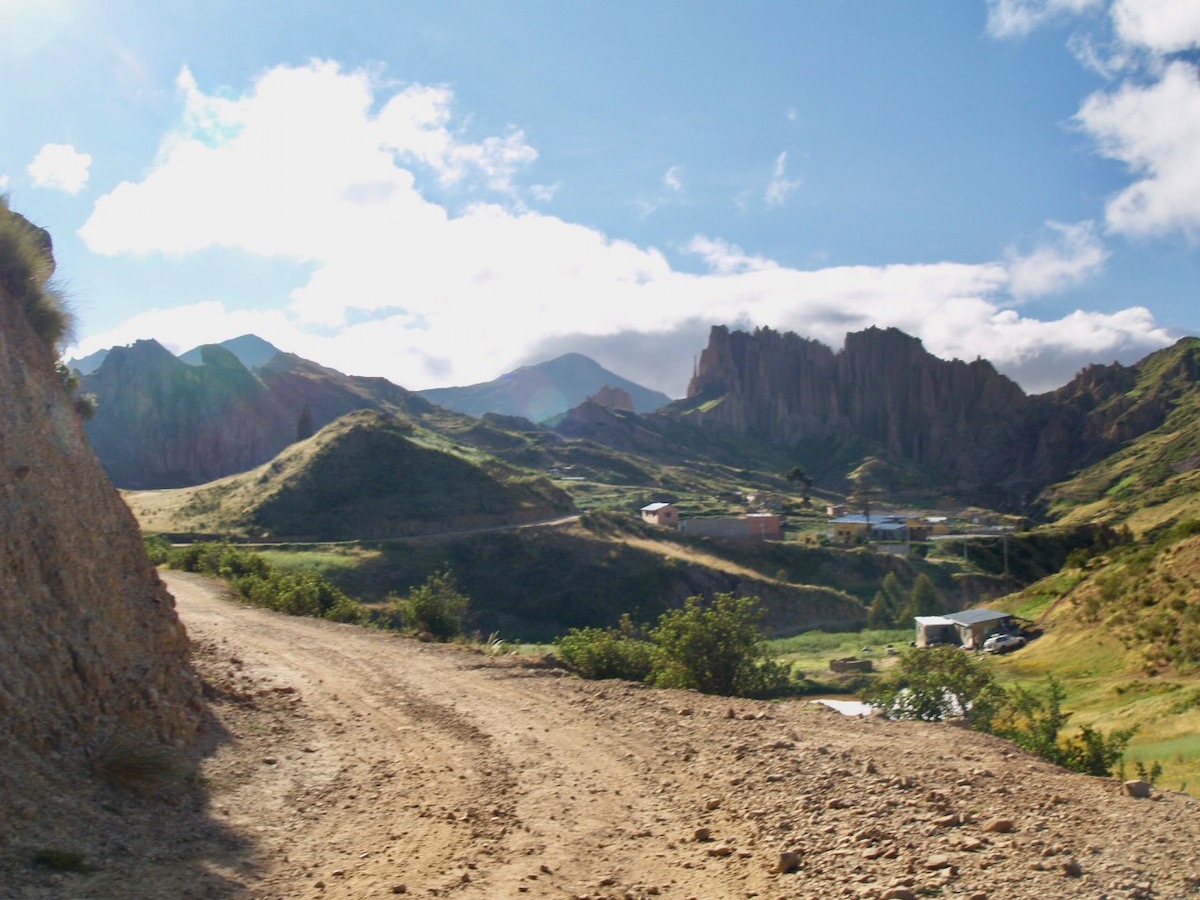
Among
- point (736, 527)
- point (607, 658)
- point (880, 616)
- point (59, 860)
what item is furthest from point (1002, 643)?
point (736, 527)

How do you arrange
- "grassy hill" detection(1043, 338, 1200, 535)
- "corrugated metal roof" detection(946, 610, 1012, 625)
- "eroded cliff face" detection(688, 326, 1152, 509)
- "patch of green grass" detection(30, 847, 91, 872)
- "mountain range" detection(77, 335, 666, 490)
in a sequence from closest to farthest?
1. "patch of green grass" detection(30, 847, 91, 872)
2. "corrugated metal roof" detection(946, 610, 1012, 625)
3. "grassy hill" detection(1043, 338, 1200, 535)
4. "mountain range" detection(77, 335, 666, 490)
5. "eroded cliff face" detection(688, 326, 1152, 509)

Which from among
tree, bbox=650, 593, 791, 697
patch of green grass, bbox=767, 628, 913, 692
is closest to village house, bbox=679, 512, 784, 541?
patch of green grass, bbox=767, 628, 913, 692

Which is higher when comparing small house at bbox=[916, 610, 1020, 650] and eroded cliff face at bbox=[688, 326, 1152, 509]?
eroded cliff face at bbox=[688, 326, 1152, 509]

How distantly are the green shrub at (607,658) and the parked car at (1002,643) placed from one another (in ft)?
79.6

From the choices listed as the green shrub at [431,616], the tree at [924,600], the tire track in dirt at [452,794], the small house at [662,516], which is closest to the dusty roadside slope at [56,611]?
the tire track in dirt at [452,794]

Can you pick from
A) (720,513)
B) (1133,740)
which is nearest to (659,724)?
(1133,740)

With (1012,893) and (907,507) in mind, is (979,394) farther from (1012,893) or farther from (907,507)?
(1012,893)

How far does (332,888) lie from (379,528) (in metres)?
58.7

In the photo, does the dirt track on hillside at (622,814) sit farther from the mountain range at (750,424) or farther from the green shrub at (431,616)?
the mountain range at (750,424)

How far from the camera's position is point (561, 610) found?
56812mm

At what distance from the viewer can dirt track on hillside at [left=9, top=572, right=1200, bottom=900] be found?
619 centimetres

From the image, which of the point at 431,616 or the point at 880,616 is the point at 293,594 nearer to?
the point at 431,616

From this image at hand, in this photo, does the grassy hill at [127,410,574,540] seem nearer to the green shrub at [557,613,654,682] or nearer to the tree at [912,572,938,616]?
the tree at [912,572,938,616]

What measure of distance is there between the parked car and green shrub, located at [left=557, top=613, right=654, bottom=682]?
79.6 ft
